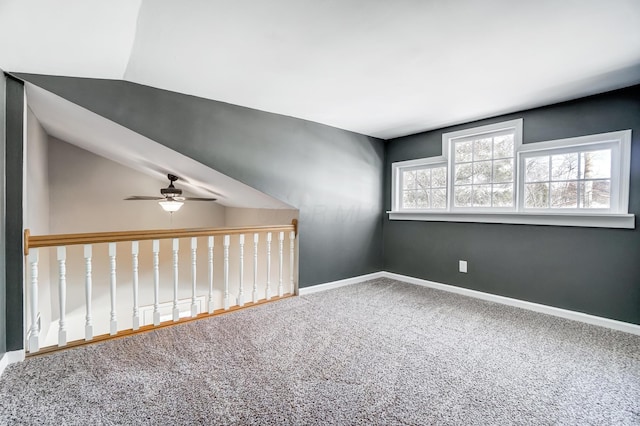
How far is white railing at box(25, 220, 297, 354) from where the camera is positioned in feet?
6.80

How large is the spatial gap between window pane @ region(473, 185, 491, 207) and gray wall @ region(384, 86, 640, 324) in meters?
0.26

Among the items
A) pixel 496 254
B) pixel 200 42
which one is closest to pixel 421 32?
pixel 200 42

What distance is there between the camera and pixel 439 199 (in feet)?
12.6

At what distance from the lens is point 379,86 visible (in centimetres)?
248

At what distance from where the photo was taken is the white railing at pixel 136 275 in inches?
81.6

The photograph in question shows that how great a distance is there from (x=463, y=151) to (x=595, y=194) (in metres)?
1.32

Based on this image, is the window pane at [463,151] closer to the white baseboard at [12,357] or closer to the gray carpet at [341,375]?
the gray carpet at [341,375]

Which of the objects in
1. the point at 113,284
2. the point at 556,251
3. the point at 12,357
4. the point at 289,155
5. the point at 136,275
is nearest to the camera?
the point at 12,357

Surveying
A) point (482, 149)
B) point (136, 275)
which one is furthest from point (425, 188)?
point (136, 275)

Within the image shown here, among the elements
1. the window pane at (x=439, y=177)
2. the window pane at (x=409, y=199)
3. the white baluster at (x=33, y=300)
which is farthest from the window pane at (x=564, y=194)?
the white baluster at (x=33, y=300)

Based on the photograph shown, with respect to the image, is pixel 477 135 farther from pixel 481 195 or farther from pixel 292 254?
pixel 292 254

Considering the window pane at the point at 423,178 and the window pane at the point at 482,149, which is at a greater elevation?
the window pane at the point at 482,149

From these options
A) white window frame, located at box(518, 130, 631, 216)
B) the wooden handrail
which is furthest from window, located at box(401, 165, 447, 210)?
the wooden handrail

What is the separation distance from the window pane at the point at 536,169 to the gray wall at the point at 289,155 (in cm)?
181
